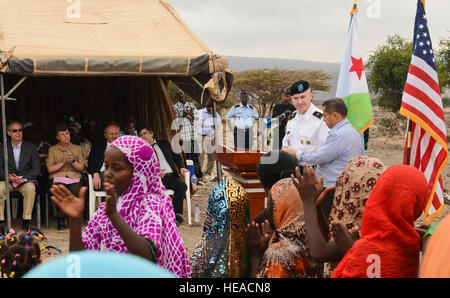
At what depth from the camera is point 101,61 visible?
738 centimetres

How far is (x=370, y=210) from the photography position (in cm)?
249

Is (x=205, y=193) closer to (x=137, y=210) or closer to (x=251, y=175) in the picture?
(x=251, y=175)

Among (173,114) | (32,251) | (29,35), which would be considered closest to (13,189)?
(29,35)

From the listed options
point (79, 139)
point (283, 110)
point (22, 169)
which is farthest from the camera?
point (283, 110)

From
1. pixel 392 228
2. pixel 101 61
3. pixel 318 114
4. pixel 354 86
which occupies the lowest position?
pixel 392 228

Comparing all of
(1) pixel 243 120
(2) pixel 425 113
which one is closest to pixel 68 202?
(2) pixel 425 113

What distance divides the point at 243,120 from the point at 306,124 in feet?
25.2

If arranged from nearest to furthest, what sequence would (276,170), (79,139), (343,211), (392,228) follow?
(392,228), (343,211), (276,170), (79,139)

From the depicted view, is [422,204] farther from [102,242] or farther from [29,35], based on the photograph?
[29,35]

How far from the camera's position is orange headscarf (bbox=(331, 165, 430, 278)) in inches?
94.2

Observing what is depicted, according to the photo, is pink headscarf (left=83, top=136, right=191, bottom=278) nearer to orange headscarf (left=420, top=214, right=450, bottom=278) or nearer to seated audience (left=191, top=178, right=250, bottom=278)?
seated audience (left=191, top=178, right=250, bottom=278)

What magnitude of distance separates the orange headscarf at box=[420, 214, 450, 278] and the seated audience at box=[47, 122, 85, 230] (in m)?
7.33

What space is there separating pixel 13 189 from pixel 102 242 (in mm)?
5277

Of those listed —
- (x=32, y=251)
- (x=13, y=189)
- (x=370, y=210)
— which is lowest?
(x=13, y=189)
